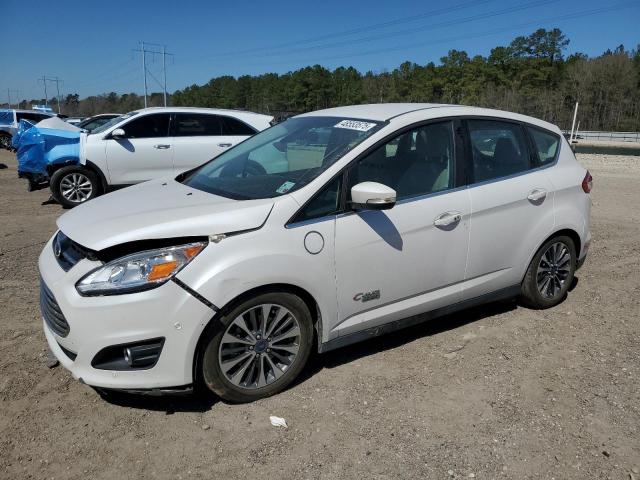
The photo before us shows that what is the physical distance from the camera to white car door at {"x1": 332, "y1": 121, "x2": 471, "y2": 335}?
3305 mm

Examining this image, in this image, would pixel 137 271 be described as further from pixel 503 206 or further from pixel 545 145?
pixel 545 145

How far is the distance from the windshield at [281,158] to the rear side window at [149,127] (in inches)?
217

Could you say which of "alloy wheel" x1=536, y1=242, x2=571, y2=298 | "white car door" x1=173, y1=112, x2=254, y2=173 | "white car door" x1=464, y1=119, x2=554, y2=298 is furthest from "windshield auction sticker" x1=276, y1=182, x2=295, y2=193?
"white car door" x1=173, y1=112, x2=254, y2=173

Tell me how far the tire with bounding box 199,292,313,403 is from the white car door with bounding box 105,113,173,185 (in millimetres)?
6829

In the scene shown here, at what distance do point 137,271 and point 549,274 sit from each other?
11.5 ft

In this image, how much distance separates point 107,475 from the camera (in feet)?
8.56

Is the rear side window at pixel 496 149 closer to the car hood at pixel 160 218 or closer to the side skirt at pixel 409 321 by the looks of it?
the side skirt at pixel 409 321

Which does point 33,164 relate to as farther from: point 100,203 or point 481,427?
point 481,427

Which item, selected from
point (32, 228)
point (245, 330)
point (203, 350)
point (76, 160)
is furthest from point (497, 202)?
point (76, 160)

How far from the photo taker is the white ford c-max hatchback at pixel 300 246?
9.21 feet

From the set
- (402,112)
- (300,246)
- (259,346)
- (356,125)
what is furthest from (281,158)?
(259,346)

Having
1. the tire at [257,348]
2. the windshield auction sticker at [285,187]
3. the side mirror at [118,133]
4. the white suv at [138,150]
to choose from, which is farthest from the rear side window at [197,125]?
the tire at [257,348]

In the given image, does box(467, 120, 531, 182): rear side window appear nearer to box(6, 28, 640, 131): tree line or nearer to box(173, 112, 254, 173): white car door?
box(173, 112, 254, 173): white car door

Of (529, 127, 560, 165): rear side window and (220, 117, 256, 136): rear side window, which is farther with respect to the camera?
(220, 117, 256, 136): rear side window
